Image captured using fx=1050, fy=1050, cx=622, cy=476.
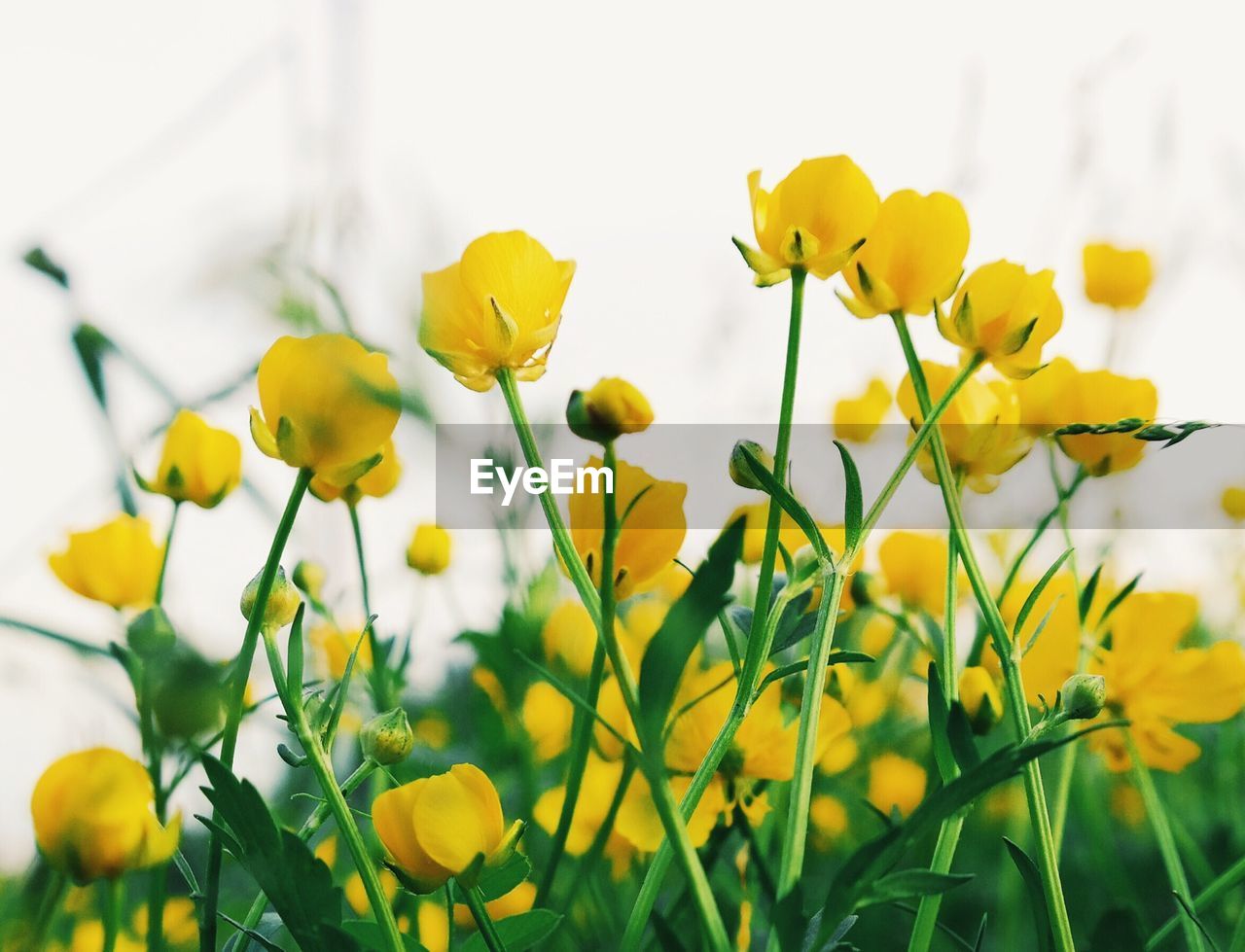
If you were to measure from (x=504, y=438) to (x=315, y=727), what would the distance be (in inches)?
6.3

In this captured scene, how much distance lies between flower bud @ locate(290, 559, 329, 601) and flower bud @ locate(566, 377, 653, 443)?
A: 20 centimetres

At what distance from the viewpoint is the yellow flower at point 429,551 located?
26.1 inches

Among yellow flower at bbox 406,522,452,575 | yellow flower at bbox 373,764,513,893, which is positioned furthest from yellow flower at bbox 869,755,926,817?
yellow flower at bbox 373,764,513,893

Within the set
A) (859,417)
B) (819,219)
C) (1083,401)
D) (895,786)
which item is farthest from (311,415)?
(895,786)

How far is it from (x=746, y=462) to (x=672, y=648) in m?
0.07


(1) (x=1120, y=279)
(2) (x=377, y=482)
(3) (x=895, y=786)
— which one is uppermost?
(1) (x=1120, y=279)

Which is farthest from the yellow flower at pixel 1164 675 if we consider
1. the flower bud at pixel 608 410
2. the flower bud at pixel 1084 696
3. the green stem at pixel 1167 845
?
the flower bud at pixel 608 410

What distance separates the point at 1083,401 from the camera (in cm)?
42

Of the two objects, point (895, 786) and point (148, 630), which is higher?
point (148, 630)

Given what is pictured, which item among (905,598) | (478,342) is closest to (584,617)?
(905,598)

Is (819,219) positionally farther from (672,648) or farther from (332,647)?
(332,647)

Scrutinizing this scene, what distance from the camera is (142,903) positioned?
89 cm

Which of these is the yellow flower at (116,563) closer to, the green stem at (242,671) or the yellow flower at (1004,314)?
the green stem at (242,671)

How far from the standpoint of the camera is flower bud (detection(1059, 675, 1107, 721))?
320mm
